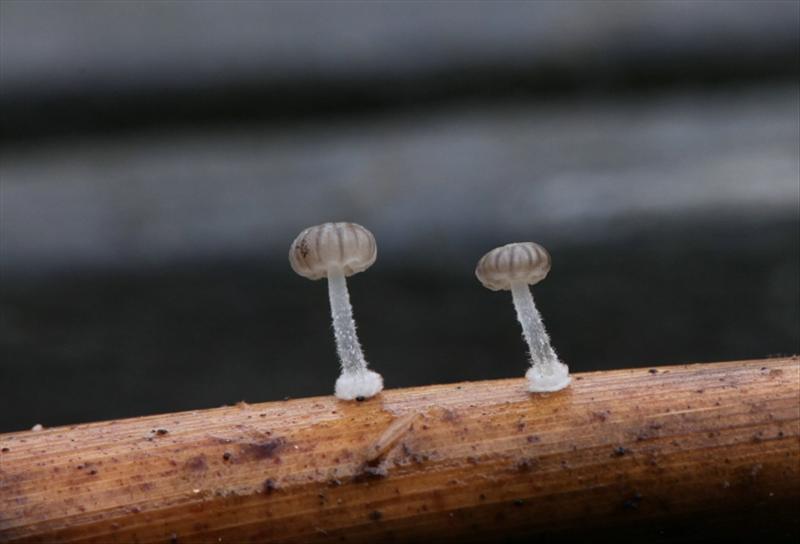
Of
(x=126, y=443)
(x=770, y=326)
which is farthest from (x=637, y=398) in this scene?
(x=770, y=326)

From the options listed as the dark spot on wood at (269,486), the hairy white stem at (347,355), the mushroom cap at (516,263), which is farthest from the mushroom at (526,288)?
the dark spot on wood at (269,486)

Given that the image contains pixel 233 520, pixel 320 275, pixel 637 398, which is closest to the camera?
pixel 233 520

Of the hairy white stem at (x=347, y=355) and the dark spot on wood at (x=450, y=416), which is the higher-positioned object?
the hairy white stem at (x=347, y=355)

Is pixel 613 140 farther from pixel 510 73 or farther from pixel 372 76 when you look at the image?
pixel 372 76

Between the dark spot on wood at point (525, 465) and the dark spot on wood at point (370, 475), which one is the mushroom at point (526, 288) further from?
the dark spot on wood at point (370, 475)

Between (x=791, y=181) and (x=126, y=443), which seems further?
(x=791, y=181)

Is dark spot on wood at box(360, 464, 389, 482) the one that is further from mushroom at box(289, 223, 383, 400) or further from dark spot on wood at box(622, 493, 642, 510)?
dark spot on wood at box(622, 493, 642, 510)

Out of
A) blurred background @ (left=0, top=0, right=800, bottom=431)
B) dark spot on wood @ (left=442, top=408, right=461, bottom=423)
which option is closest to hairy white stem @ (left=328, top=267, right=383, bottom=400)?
dark spot on wood @ (left=442, top=408, right=461, bottom=423)
